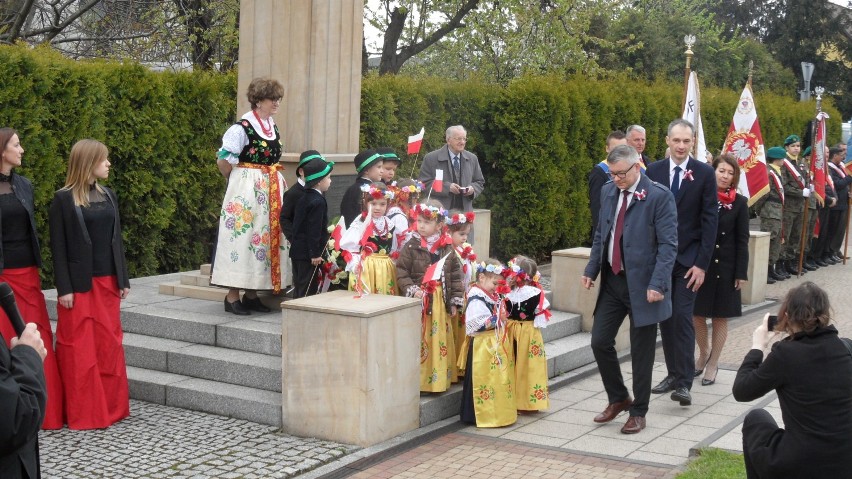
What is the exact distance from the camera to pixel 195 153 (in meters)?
12.0

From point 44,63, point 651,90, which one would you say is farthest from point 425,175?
point 651,90

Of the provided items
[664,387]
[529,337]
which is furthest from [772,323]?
[664,387]

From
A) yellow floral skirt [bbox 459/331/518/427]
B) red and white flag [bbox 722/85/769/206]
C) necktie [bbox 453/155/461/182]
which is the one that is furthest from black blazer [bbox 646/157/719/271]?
red and white flag [bbox 722/85/769/206]

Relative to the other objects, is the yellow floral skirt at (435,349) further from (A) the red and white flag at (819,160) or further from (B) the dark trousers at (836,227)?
(B) the dark trousers at (836,227)

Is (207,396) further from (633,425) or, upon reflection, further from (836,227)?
(836,227)

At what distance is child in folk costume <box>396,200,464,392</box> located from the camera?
8000 millimetres

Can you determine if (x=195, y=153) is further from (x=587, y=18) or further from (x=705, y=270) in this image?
(x=587, y=18)

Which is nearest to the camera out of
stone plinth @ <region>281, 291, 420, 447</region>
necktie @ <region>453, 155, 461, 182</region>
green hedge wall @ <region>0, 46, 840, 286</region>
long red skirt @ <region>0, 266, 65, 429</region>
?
stone plinth @ <region>281, 291, 420, 447</region>

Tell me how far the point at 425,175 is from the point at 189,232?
2742 mm

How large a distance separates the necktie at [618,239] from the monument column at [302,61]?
114 inches

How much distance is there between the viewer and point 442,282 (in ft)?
26.8

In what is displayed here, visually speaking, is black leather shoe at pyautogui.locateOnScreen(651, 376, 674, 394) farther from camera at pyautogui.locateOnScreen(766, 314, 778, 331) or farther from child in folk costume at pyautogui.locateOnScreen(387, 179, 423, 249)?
camera at pyautogui.locateOnScreen(766, 314, 778, 331)

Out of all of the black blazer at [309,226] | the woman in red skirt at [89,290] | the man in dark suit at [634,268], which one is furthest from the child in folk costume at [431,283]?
the woman in red skirt at [89,290]

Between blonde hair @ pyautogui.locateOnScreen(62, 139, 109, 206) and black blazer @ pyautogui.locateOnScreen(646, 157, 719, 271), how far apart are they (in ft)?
13.9
